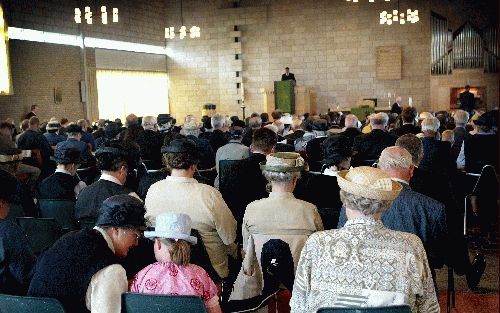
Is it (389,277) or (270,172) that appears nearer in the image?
(389,277)

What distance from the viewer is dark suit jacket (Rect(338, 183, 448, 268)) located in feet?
11.9

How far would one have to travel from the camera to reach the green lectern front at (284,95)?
19.5 m

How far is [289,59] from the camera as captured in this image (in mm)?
21922

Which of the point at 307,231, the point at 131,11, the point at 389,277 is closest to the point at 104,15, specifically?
the point at 131,11

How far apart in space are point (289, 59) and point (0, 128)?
13385mm

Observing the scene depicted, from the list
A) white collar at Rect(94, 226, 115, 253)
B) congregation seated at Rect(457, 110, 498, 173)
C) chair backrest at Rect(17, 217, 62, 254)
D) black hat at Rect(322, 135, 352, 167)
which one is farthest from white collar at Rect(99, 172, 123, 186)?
congregation seated at Rect(457, 110, 498, 173)

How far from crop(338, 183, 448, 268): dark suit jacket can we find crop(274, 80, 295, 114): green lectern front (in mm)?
15861

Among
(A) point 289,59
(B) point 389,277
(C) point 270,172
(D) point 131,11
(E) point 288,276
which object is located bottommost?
(E) point 288,276

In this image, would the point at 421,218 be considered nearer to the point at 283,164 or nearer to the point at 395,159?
the point at 395,159

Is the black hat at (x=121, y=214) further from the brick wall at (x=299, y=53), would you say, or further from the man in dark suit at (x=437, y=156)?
the brick wall at (x=299, y=53)

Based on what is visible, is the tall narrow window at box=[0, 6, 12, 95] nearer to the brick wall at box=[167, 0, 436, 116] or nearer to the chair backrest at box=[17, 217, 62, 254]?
the brick wall at box=[167, 0, 436, 116]

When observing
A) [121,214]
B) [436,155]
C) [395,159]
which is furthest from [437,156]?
[121,214]

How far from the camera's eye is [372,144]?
7.11 m

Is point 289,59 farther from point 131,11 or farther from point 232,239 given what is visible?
point 232,239
